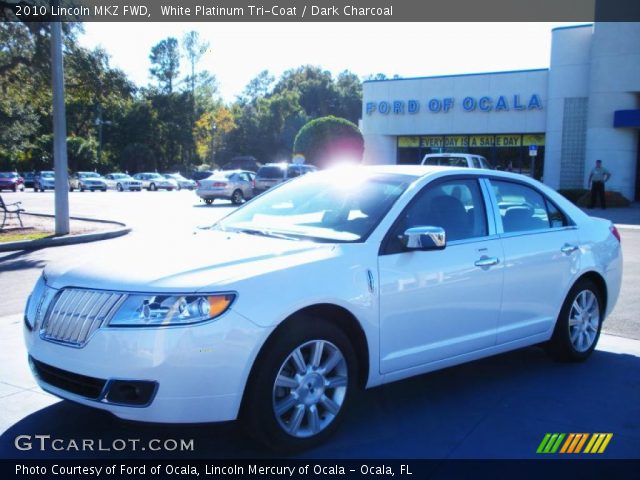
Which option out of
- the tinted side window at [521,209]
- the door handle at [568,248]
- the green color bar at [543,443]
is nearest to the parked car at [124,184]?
the tinted side window at [521,209]

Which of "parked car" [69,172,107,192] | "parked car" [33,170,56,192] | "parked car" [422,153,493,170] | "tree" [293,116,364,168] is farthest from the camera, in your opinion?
"parked car" [69,172,107,192]

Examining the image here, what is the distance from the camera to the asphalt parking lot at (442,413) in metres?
3.97

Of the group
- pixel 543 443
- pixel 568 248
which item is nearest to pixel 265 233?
pixel 543 443

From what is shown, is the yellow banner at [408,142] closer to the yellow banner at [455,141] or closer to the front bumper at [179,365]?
the yellow banner at [455,141]

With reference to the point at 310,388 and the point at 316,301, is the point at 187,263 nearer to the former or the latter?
the point at 316,301

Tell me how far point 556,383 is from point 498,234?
131 centimetres

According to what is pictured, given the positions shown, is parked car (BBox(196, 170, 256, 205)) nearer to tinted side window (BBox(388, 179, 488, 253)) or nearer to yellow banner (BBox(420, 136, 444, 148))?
yellow banner (BBox(420, 136, 444, 148))

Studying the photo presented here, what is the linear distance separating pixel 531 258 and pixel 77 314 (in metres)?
3.44

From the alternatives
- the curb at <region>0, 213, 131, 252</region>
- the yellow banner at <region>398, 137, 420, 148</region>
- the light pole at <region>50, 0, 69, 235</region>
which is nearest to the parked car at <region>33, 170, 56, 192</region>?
the yellow banner at <region>398, 137, 420, 148</region>

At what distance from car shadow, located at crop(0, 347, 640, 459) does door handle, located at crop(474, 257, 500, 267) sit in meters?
0.99

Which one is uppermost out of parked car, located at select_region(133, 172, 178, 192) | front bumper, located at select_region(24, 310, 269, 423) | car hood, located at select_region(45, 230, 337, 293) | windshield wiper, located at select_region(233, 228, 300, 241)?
windshield wiper, located at select_region(233, 228, 300, 241)

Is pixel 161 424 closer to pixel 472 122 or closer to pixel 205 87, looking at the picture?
pixel 472 122

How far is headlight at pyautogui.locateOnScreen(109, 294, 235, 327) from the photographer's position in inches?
135

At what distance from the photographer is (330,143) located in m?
39.1
